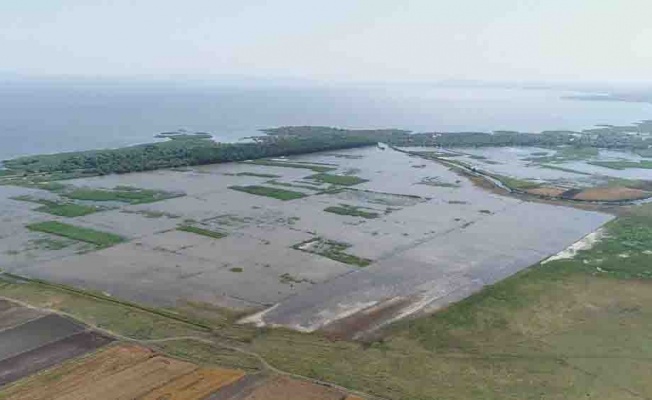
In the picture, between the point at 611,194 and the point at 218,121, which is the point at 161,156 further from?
the point at 218,121

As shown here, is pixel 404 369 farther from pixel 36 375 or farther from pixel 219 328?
pixel 36 375

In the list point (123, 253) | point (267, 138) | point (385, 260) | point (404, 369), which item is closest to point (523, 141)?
point (267, 138)

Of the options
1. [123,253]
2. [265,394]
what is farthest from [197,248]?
[265,394]

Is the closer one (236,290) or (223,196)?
(236,290)

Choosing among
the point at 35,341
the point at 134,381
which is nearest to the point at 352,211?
the point at 35,341

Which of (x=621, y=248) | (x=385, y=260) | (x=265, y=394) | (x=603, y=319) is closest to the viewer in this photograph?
(x=265, y=394)

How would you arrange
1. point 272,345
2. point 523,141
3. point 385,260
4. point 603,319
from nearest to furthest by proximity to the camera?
point 272,345, point 603,319, point 385,260, point 523,141

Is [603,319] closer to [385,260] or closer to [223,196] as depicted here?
[385,260]

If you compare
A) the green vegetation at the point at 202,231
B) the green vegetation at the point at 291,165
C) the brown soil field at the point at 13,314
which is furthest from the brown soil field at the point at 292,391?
the green vegetation at the point at 291,165
